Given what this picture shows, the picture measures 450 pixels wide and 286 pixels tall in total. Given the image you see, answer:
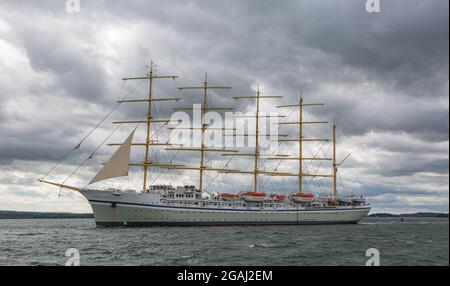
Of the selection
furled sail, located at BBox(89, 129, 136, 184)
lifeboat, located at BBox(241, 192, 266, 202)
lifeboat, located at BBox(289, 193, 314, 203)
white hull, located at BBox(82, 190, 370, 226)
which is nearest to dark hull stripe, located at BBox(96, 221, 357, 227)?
white hull, located at BBox(82, 190, 370, 226)

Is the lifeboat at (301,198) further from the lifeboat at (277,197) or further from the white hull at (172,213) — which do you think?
the white hull at (172,213)

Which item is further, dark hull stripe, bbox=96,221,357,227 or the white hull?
dark hull stripe, bbox=96,221,357,227

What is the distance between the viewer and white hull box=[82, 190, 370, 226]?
2441 inches

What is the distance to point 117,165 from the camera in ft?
208

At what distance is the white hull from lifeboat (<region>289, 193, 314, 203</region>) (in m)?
2.30

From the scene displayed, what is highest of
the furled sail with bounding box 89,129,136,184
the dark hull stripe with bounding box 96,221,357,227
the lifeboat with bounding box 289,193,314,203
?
the furled sail with bounding box 89,129,136,184

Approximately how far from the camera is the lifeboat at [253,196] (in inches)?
3127

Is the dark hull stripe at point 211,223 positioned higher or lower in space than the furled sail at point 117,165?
lower

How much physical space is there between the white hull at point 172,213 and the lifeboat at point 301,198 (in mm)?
2303

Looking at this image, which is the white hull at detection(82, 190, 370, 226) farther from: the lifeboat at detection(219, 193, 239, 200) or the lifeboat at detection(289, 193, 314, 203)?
the lifeboat at detection(219, 193, 239, 200)

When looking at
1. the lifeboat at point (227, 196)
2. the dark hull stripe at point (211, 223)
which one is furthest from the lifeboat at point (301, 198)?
the lifeboat at point (227, 196)
